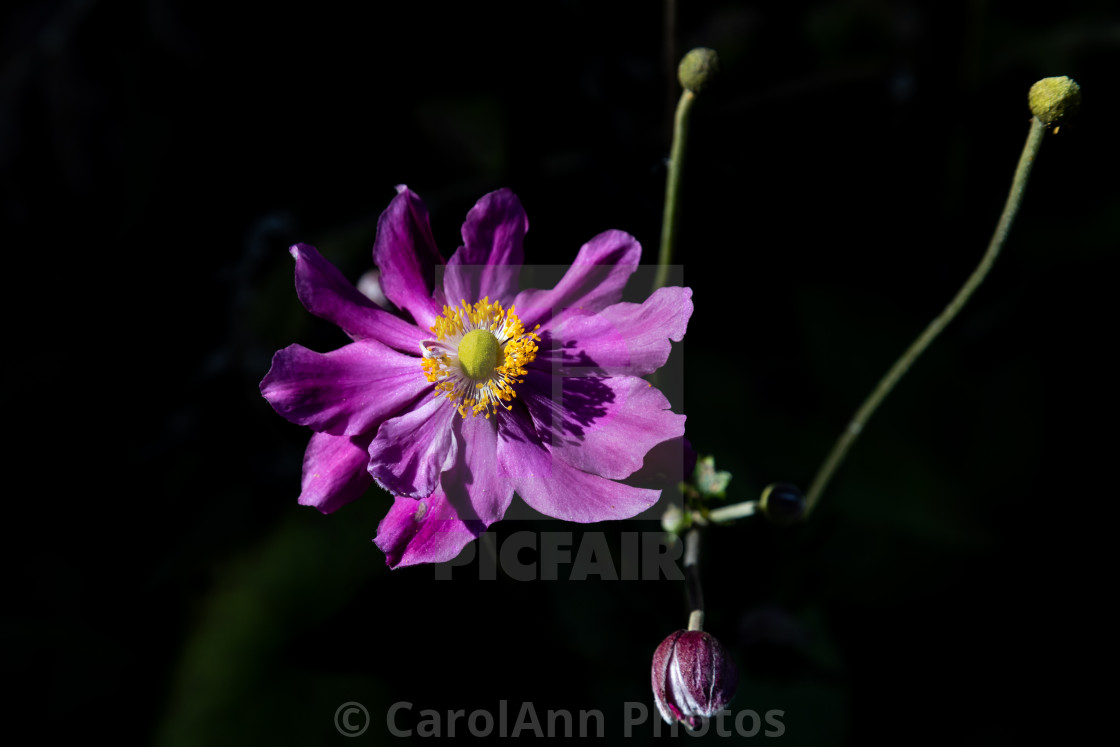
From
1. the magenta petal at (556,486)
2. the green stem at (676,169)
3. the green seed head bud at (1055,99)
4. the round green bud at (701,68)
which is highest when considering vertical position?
the round green bud at (701,68)

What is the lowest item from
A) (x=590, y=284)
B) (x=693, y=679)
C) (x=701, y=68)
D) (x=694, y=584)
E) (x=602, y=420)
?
(x=693, y=679)

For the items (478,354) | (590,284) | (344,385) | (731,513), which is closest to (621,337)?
(590,284)

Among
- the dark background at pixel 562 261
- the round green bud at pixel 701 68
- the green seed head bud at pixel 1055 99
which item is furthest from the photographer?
the dark background at pixel 562 261

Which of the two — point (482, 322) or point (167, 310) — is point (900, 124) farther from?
point (167, 310)

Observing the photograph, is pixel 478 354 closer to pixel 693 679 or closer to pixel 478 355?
pixel 478 355

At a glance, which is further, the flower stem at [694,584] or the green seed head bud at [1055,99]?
the flower stem at [694,584]

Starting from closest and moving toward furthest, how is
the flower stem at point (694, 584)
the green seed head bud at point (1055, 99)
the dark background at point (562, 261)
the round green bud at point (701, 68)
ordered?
the green seed head bud at point (1055, 99)
the round green bud at point (701, 68)
the flower stem at point (694, 584)
the dark background at point (562, 261)

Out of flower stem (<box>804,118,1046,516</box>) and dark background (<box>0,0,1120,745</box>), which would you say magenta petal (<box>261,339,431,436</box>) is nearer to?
dark background (<box>0,0,1120,745</box>)

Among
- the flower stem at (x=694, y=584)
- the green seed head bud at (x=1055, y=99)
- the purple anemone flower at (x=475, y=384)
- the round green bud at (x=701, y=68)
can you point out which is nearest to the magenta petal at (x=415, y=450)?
the purple anemone flower at (x=475, y=384)

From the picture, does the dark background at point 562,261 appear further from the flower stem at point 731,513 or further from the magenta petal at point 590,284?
the flower stem at point 731,513
